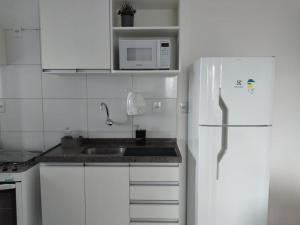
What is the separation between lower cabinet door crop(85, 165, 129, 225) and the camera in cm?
174

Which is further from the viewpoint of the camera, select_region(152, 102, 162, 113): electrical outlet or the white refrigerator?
select_region(152, 102, 162, 113): electrical outlet

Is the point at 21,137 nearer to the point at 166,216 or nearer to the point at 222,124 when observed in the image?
the point at 166,216

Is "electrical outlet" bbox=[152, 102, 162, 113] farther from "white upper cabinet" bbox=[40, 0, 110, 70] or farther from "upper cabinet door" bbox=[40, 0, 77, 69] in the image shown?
"upper cabinet door" bbox=[40, 0, 77, 69]

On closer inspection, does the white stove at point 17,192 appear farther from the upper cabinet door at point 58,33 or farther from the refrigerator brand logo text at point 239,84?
the refrigerator brand logo text at point 239,84

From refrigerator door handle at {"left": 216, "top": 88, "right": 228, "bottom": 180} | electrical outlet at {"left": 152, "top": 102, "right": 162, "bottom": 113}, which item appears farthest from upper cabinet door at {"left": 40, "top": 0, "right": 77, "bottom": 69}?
refrigerator door handle at {"left": 216, "top": 88, "right": 228, "bottom": 180}

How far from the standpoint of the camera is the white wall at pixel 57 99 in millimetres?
A: 2162

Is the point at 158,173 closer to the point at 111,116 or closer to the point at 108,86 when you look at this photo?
the point at 111,116

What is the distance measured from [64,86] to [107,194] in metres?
1.13

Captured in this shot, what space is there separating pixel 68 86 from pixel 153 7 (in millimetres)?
1126

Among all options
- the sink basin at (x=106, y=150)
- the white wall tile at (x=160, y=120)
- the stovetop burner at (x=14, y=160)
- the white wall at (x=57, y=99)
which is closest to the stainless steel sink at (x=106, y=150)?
the sink basin at (x=106, y=150)

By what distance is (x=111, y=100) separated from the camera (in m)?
2.20

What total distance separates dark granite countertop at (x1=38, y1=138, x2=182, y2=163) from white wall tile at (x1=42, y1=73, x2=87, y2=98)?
49 centimetres

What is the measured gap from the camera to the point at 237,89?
5.23ft

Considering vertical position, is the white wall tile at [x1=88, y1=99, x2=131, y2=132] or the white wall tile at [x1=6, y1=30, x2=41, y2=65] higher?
the white wall tile at [x1=6, y1=30, x2=41, y2=65]
